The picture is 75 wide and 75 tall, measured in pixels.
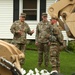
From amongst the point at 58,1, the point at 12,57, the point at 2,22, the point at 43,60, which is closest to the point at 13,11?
the point at 2,22

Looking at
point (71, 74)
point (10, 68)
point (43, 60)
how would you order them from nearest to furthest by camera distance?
1. point (10, 68)
2. point (71, 74)
3. point (43, 60)

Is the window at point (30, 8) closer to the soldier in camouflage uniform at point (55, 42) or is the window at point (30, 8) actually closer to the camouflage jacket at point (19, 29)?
the camouflage jacket at point (19, 29)

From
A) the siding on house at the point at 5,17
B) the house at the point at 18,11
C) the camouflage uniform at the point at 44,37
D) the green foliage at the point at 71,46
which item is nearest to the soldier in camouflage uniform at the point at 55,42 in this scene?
the camouflage uniform at the point at 44,37

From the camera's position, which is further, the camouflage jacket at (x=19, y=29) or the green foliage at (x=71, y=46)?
the green foliage at (x=71, y=46)

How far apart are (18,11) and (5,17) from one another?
2.80 feet

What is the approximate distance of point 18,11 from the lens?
23.4 m

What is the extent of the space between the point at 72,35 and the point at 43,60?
6.39 meters

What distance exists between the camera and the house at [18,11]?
2341 centimetres

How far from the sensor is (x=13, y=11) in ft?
77.1

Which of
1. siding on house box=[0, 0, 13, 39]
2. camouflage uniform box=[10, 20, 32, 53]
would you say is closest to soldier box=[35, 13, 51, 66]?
camouflage uniform box=[10, 20, 32, 53]

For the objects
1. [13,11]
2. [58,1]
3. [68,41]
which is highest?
[58,1]

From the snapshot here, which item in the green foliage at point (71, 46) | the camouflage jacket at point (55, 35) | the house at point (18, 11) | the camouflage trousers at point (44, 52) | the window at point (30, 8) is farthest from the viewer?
the window at point (30, 8)

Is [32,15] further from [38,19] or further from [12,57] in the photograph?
[12,57]

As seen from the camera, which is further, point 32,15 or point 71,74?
point 32,15
